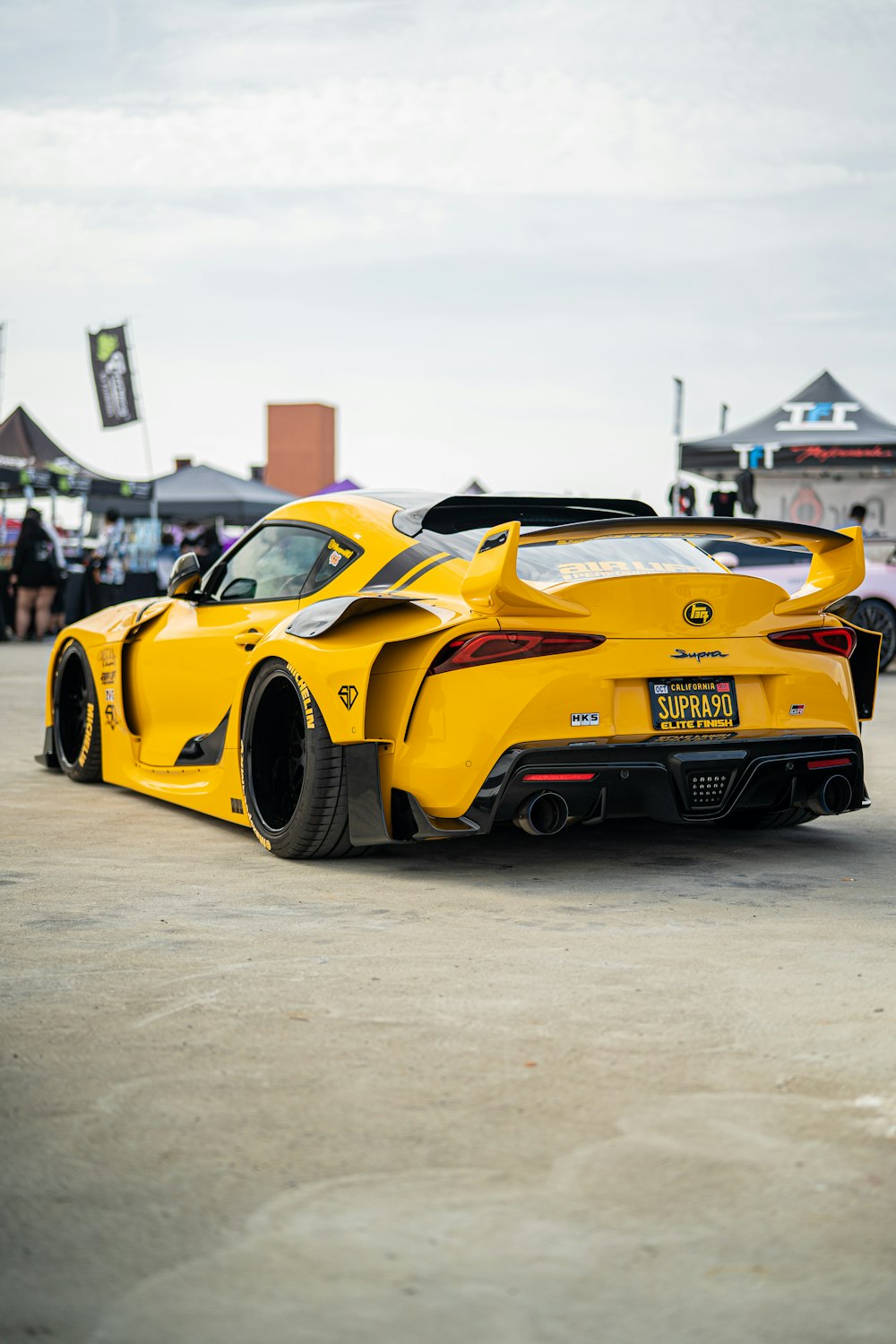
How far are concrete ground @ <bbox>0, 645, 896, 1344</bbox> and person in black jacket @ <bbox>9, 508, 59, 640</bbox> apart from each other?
17346 millimetres

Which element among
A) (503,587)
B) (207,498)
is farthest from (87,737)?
(207,498)

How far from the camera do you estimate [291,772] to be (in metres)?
5.76

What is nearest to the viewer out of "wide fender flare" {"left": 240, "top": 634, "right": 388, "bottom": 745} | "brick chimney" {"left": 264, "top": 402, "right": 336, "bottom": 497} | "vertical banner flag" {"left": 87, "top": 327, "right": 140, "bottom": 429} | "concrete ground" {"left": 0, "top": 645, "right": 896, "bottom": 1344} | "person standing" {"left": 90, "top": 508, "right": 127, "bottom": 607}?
"concrete ground" {"left": 0, "top": 645, "right": 896, "bottom": 1344}

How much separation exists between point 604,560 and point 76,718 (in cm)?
366

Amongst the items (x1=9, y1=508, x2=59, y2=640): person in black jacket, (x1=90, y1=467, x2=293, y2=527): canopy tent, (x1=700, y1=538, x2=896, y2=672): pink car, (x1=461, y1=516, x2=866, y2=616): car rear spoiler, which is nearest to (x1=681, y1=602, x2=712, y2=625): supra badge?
(x1=461, y1=516, x2=866, y2=616): car rear spoiler

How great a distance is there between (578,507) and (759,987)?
297 cm

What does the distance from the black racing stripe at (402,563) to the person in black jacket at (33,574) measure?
16.8 meters

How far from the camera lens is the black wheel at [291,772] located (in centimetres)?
533

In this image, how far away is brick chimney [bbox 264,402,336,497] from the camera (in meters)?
75.8

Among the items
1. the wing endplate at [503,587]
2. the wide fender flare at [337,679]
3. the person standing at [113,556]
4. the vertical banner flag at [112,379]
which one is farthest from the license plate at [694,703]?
the vertical banner flag at [112,379]

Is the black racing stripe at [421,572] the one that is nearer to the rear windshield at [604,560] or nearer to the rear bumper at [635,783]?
the rear windshield at [604,560]

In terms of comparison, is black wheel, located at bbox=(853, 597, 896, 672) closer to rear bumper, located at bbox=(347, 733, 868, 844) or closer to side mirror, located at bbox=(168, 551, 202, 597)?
side mirror, located at bbox=(168, 551, 202, 597)

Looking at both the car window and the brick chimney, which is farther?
the brick chimney

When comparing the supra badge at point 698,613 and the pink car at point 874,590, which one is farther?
the pink car at point 874,590
